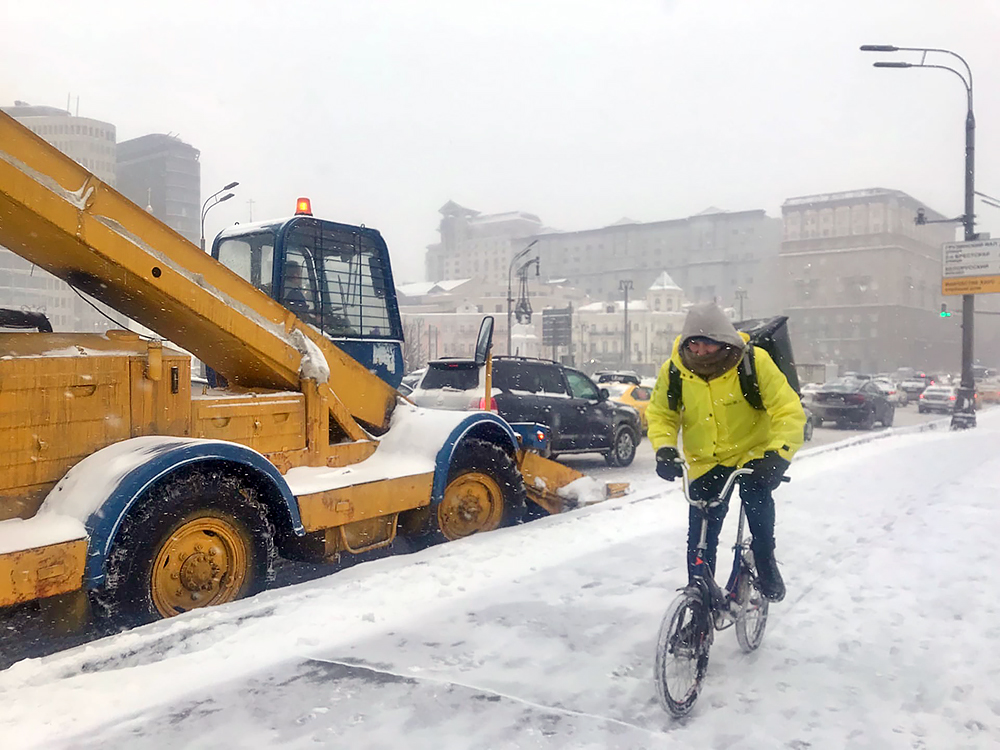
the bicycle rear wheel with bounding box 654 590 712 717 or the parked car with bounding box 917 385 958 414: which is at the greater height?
the bicycle rear wheel with bounding box 654 590 712 717

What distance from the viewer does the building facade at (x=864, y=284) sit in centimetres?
10706

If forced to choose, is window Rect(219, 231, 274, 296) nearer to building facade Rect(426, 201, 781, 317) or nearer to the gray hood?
the gray hood

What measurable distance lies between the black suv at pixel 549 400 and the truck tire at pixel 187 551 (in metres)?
4.98

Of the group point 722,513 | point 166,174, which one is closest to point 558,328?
point 166,174

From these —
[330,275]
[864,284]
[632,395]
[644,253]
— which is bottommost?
[632,395]

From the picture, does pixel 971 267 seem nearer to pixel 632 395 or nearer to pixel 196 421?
pixel 632 395

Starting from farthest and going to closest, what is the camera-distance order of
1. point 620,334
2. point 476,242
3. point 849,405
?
point 476,242 → point 620,334 → point 849,405

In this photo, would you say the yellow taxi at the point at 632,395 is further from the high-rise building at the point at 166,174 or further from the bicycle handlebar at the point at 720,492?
the high-rise building at the point at 166,174

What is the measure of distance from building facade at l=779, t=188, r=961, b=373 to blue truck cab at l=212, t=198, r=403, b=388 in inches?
4045

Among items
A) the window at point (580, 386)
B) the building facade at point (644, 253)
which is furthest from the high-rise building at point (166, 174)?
the building facade at point (644, 253)

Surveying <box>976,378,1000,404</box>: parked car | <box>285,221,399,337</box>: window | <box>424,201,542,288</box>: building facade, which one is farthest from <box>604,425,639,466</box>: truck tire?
<box>424,201,542,288</box>: building facade

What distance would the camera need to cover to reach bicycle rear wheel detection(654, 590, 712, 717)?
3.36 meters

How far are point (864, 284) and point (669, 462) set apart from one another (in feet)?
395

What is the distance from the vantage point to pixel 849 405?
2170cm
